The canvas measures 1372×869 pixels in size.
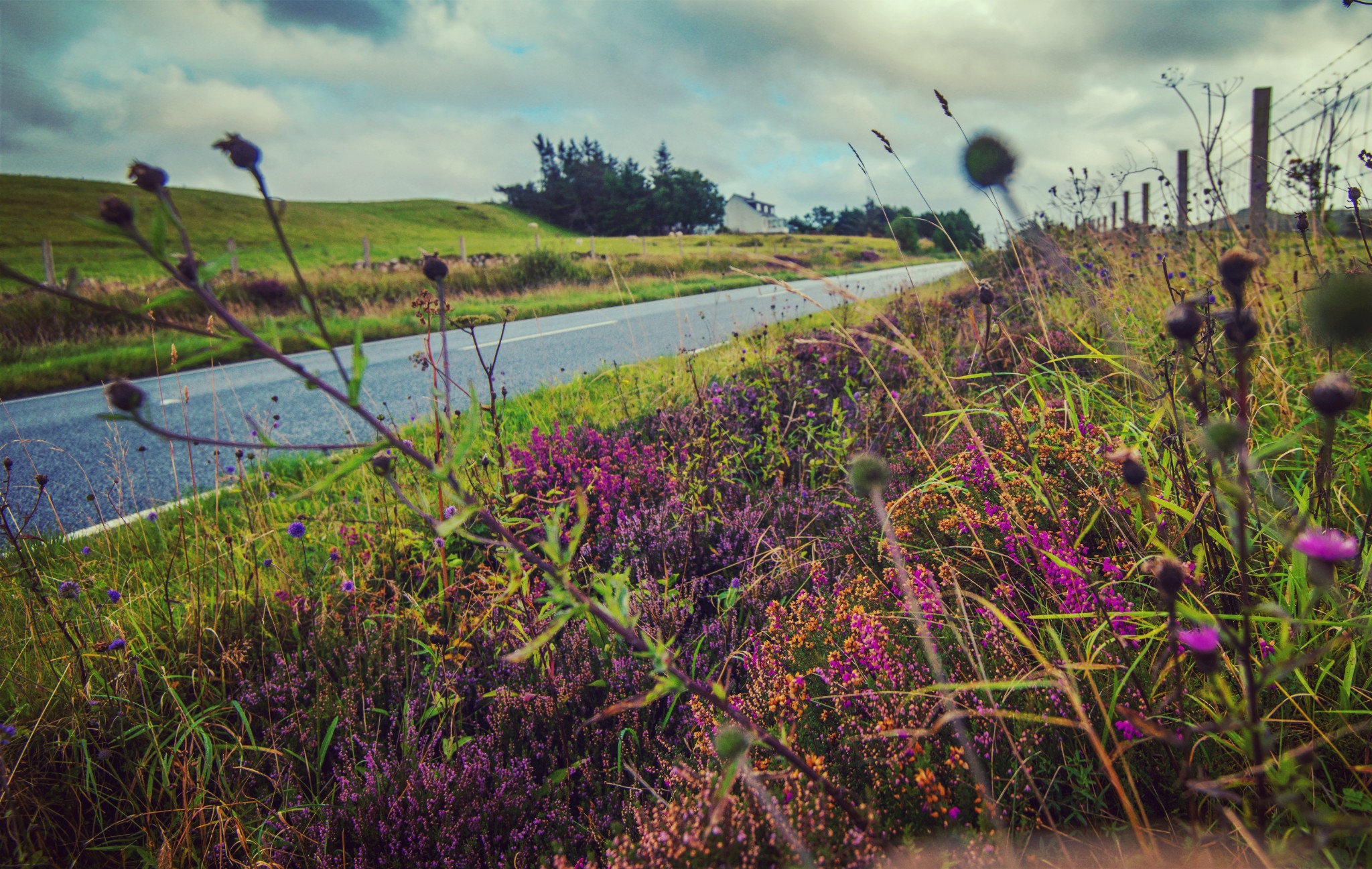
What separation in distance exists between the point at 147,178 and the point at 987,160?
2.20 metres

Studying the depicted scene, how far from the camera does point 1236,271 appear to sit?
0.80 meters

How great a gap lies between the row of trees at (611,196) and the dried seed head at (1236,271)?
77.8 meters

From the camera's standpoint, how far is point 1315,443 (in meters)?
2.25

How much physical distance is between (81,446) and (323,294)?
10.8 meters

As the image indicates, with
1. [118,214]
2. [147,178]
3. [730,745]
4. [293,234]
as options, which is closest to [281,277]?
[147,178]

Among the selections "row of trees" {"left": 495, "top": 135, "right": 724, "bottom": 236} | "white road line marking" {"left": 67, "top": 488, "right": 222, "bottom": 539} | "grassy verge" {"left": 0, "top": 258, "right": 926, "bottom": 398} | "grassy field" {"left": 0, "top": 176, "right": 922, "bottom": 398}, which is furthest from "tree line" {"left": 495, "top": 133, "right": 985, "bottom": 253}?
"white road line marking" {"left": 67, "top": 488, "right": 222, "bottom": 539}

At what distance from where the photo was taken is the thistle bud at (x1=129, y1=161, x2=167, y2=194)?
0.80 m

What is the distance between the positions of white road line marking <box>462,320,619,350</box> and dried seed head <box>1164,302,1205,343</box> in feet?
28.2

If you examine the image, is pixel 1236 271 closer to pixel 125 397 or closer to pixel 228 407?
pixel 125 397

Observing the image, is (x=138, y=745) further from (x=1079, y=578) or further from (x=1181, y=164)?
(x=1181, y=164)

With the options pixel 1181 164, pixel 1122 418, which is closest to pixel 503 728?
pixel 1122 418

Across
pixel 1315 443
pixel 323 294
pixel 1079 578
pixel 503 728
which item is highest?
pixel 323 294

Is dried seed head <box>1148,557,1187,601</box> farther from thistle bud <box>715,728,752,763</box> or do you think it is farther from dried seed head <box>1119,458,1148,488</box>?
thistle bud <box>715,728,752,763</box>

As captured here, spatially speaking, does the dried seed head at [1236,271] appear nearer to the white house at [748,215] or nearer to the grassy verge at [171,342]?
the grassy verge at [171,342]
